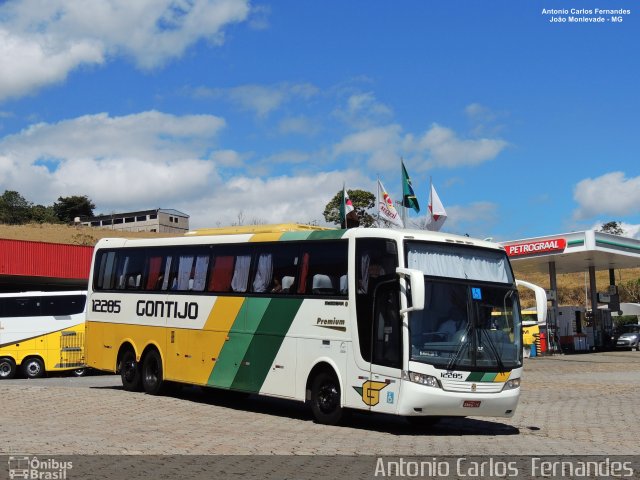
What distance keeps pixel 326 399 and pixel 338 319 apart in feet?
4.54

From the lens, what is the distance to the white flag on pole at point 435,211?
37156mm

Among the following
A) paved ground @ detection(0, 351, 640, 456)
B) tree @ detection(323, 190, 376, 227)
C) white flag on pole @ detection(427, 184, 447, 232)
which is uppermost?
tree @ detection(323, 190, 376, 227)

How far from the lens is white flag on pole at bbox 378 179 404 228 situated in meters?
33.8

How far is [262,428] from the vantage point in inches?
553

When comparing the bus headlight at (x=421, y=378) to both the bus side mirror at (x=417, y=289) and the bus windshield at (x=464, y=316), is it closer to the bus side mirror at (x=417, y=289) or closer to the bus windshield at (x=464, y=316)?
the bus windshield at (x=464, y=316)

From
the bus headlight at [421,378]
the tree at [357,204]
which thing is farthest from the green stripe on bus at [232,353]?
the tree at [357,204]

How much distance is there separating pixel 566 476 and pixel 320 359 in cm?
614

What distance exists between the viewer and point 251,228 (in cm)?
1794

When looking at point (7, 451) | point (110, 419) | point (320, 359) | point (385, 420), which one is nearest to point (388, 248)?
point (320, 359)

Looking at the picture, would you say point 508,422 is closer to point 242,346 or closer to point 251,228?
point 242,346

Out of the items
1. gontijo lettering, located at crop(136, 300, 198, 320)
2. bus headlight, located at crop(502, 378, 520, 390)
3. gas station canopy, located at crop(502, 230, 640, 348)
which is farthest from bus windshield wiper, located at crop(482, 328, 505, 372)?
gas station canopy, located at crop(502, 230, 640, 348)

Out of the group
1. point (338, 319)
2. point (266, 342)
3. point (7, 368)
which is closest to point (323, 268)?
point (338, 319)

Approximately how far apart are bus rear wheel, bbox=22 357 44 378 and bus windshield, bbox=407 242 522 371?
67.0 feet

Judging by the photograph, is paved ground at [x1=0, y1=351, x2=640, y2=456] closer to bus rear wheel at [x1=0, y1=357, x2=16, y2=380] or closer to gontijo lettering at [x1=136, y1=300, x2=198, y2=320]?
gontijo lettering at [x1=136, y1=300, x2=198, y2=320]
